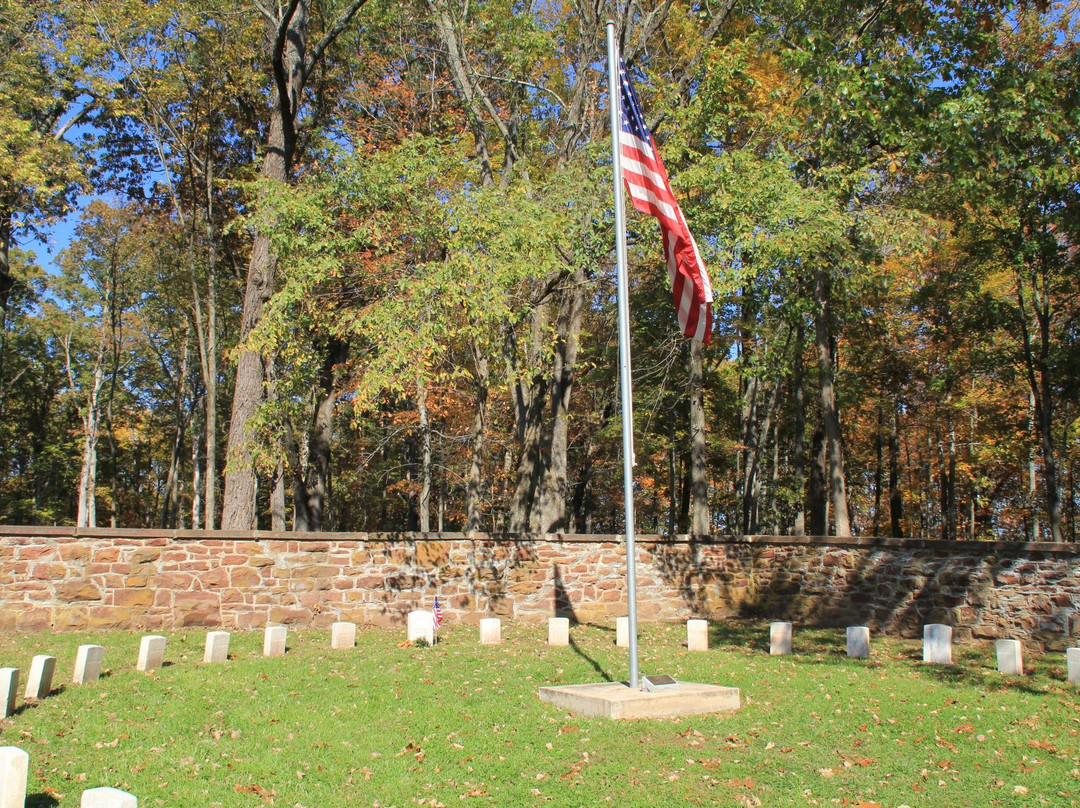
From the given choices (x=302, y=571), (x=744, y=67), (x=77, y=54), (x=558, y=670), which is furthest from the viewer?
(x=77, y=54)

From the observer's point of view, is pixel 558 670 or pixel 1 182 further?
pixel 1 182

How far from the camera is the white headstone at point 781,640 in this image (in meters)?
11.4

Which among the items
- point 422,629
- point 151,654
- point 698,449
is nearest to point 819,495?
Answer: point 698,449

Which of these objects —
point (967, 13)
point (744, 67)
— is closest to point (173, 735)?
point (967, 13)

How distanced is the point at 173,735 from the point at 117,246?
2615 cm

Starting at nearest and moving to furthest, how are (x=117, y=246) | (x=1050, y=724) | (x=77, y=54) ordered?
(x=1050, y=724)
(x=77, y=54)
(x=117, y=246)

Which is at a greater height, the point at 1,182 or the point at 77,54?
the point at 77,54

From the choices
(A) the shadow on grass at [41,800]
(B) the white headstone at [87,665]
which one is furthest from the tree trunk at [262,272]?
(A) the shadow on grass at [41,800]

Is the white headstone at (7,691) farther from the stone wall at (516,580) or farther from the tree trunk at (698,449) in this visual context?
the tree trunk at (698,449)

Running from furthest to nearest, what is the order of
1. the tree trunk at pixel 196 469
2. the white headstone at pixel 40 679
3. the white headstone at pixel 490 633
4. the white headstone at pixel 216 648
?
the tree trunk at pixel 196 469 → the white headstone at pixel 490 633 → the white headstone at pixel 216 648 → the white headstone at pixel 40 679

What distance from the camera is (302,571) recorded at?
1305cm

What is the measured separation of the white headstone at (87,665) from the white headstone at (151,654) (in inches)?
25.5

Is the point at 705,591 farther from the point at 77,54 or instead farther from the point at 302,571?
the point at 77,54

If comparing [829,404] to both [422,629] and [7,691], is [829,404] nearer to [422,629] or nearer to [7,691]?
[422,629]
